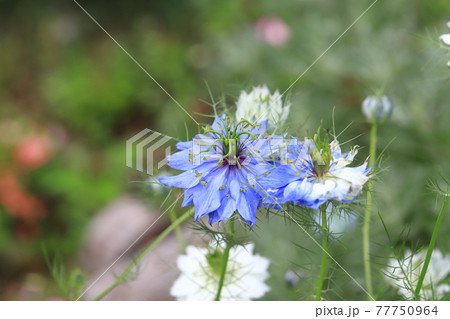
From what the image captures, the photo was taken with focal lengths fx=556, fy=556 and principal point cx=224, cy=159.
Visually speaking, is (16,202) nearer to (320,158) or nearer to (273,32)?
(273,32)

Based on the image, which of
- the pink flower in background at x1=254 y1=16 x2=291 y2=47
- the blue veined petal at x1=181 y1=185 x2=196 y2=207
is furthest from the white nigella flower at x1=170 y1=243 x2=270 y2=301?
the pink flower in background at x1=254 y1=16 x2=291 y2=47

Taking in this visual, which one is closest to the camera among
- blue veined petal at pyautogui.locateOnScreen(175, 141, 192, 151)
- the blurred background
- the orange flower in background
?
blue veined petal at pyautogui.locateOnScreen(175, 141, 192, 151)

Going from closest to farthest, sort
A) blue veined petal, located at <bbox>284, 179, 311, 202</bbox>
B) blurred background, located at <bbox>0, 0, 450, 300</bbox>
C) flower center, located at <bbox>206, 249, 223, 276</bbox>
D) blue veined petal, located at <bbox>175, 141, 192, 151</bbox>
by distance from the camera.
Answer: blue veined petal, located at <bbox>284, 179, 311, 202</bbox> → blue veined petal, located at <bbox>175, 141, 192, 151</bbox> → flower center, located at <bbox>206, 249, 223, 276</bbox> → blurred background, located at <bbox>0, 0, 450, 300</bbox>

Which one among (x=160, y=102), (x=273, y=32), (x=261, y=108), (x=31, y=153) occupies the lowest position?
(x=261, y=108)

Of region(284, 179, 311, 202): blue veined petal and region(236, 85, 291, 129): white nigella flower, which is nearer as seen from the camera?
region(284, 179, 311, 202): blue veined petal

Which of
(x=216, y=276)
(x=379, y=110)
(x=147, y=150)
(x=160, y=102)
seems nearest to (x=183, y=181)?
(x=147, y=150)

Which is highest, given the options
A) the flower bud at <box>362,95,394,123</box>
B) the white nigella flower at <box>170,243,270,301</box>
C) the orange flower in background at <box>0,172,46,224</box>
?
the orange flower in background at <box>0,172,46,224</box>

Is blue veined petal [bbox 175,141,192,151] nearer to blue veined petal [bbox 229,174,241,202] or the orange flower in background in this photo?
blue veined petal [bbox 229,174,241,202]

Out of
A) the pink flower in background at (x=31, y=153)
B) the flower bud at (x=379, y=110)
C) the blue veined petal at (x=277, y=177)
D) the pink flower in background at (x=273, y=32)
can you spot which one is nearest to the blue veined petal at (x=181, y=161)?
the blue veined petal at (x=277, y=177)
